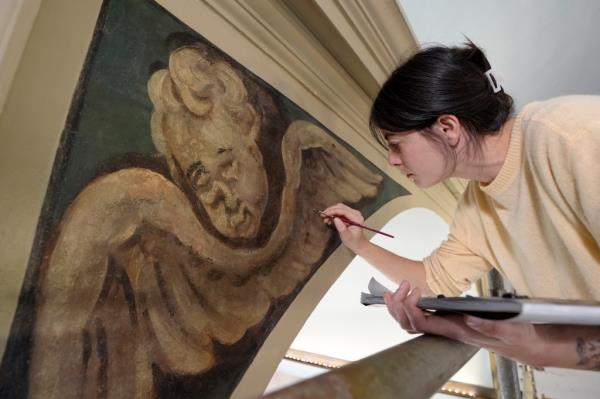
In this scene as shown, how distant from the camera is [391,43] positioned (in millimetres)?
1580

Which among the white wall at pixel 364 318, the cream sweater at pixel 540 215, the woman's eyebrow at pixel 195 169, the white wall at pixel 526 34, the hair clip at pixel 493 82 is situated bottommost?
the white wall at pixel 364 318

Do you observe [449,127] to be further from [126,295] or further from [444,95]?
[126,295]

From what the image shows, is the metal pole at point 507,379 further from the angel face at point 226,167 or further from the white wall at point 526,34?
the angel face at point 226,167

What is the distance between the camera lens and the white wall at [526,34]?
6.16ft

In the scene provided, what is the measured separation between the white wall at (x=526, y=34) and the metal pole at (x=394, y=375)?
1571 millimetres

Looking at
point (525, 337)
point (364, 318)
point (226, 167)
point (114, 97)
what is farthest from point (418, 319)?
→ point (364, 318)

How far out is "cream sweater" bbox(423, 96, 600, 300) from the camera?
807 mm

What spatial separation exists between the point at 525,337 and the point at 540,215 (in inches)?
19.9

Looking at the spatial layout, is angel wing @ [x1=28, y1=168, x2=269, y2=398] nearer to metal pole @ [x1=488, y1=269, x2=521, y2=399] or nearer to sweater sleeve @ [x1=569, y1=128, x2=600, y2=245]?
sweater sleeve @ [x1=569, y1=128, x2=600, y2=245]

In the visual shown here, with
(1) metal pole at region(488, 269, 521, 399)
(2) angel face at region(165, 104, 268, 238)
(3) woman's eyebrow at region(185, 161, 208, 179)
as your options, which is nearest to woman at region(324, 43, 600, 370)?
(2) angel face at region(165, 104, 268, 238)

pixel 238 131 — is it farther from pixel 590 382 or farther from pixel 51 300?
pixel 590 382

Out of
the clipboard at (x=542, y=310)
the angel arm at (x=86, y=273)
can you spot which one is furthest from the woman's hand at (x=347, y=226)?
the clipboard at (x=542, y=310)

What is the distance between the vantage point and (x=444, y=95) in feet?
3.18

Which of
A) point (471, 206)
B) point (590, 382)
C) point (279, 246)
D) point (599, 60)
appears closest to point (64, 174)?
point (279, 246)
